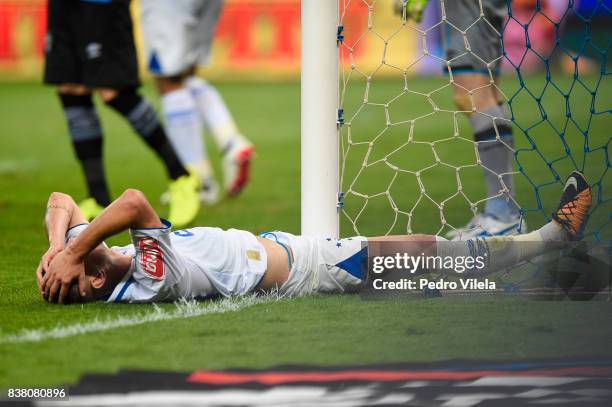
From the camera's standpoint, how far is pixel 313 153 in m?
4.05

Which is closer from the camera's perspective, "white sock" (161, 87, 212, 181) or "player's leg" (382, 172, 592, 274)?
"player's leg" (382, 172, 592, 274)

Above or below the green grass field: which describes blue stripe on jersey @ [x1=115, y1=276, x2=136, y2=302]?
above

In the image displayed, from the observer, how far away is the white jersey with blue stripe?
139 inches

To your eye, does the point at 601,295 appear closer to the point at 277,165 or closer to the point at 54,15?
the point at 54,15

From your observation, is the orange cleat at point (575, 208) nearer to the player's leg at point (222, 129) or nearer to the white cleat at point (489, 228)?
the white cleat at point (489, 228)

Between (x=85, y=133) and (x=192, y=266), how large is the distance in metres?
2.22

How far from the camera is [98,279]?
142 inches

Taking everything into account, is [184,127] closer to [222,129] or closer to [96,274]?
[222,129]

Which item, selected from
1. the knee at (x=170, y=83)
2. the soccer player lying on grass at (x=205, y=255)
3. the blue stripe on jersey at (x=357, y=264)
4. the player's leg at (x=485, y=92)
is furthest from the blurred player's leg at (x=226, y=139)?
the blue stripe on jersey at (x=357, y=264)

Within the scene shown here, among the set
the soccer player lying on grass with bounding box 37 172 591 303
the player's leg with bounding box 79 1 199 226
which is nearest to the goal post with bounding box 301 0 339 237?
the soccer player lying on grass with bounding box 37 172 591 303

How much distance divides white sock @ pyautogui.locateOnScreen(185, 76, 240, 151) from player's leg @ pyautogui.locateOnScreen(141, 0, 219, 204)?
18 cm

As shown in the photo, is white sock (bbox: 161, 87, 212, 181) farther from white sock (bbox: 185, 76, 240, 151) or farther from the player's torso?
the player's torso

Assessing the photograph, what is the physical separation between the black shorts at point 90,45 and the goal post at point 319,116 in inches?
67.2

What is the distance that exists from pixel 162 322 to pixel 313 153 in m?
0.97
